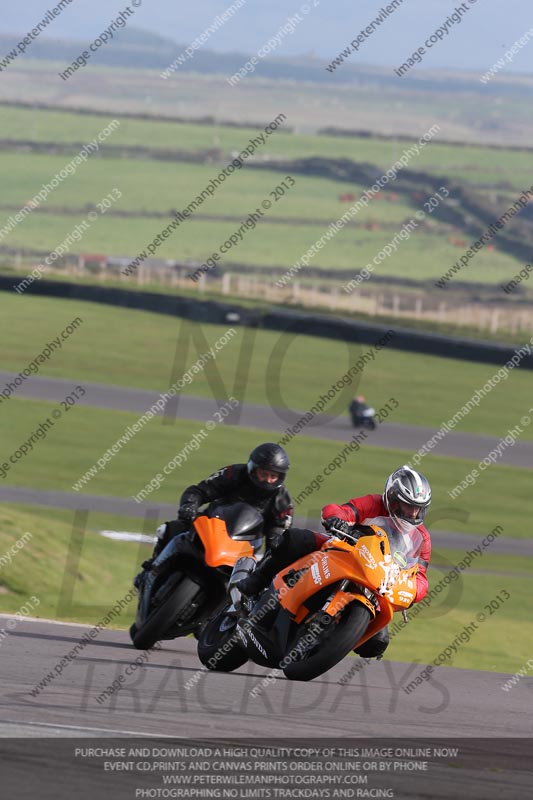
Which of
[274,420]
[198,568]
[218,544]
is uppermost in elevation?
[218,544]

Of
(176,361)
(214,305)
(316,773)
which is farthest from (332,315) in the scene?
(316,773)

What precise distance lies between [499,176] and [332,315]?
3198 inches

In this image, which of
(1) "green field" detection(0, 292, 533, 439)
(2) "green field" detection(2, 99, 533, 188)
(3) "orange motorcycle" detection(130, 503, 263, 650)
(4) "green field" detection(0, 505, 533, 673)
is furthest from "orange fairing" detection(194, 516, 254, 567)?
(2) "green field" detection(2, 99, 533, 188)

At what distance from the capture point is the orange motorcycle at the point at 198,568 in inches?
361

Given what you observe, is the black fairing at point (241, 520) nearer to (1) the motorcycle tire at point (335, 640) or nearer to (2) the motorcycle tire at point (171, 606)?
(2) the motorcycle tire at point (171, 606)

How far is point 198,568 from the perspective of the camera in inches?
366

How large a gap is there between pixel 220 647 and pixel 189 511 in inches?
50.9

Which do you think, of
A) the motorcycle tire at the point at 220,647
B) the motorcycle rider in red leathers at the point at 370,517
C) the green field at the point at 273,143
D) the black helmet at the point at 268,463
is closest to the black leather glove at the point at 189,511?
the black helmet at the point at 268,463

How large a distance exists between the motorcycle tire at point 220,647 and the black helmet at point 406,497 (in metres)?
1.30

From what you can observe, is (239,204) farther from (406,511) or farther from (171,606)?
(406,511)

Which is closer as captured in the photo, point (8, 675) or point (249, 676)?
point (8, 675)

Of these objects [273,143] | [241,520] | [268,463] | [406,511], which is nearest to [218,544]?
[241,520]

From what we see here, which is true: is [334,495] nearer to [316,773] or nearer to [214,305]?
[316,773]

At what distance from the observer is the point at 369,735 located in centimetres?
659
